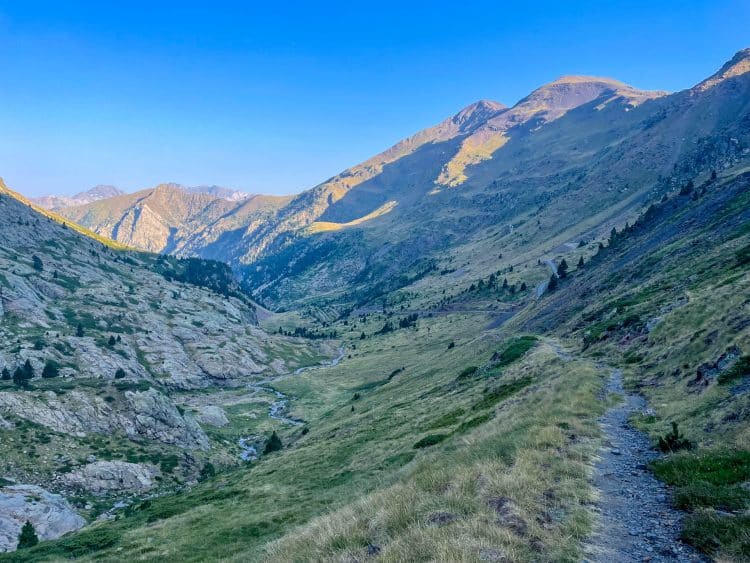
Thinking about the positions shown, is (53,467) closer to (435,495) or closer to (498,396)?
(498,396)

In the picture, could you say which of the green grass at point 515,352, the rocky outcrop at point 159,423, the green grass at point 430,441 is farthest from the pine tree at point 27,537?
the green grass at point 515,352

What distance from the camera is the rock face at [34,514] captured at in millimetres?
36000

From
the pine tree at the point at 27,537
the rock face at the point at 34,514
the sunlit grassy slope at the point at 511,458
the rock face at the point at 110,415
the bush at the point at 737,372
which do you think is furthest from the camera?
the rock face at the point at 110,415

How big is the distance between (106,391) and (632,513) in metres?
83.1

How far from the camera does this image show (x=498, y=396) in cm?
3862

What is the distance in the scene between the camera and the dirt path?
984cm

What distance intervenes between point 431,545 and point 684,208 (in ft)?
479

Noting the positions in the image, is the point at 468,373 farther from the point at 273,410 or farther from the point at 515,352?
the point at 273,410

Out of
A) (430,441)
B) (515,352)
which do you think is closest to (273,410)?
(515,352)

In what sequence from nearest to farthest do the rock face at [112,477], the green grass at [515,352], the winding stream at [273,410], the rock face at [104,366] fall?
the rock face at [112,477] < the green grass at [515,352] < the rock face at [104,366] < the winding stream at [273,410]

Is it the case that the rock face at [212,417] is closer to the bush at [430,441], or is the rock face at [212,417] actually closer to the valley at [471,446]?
the valley at [471,446]

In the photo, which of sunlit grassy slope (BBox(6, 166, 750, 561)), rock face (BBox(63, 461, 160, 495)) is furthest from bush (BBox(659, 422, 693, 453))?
rock face (BBox(63, 461, 160, 495))

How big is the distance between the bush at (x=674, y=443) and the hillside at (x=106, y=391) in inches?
1825

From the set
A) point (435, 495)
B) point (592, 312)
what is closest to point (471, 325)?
point (592, 312)
